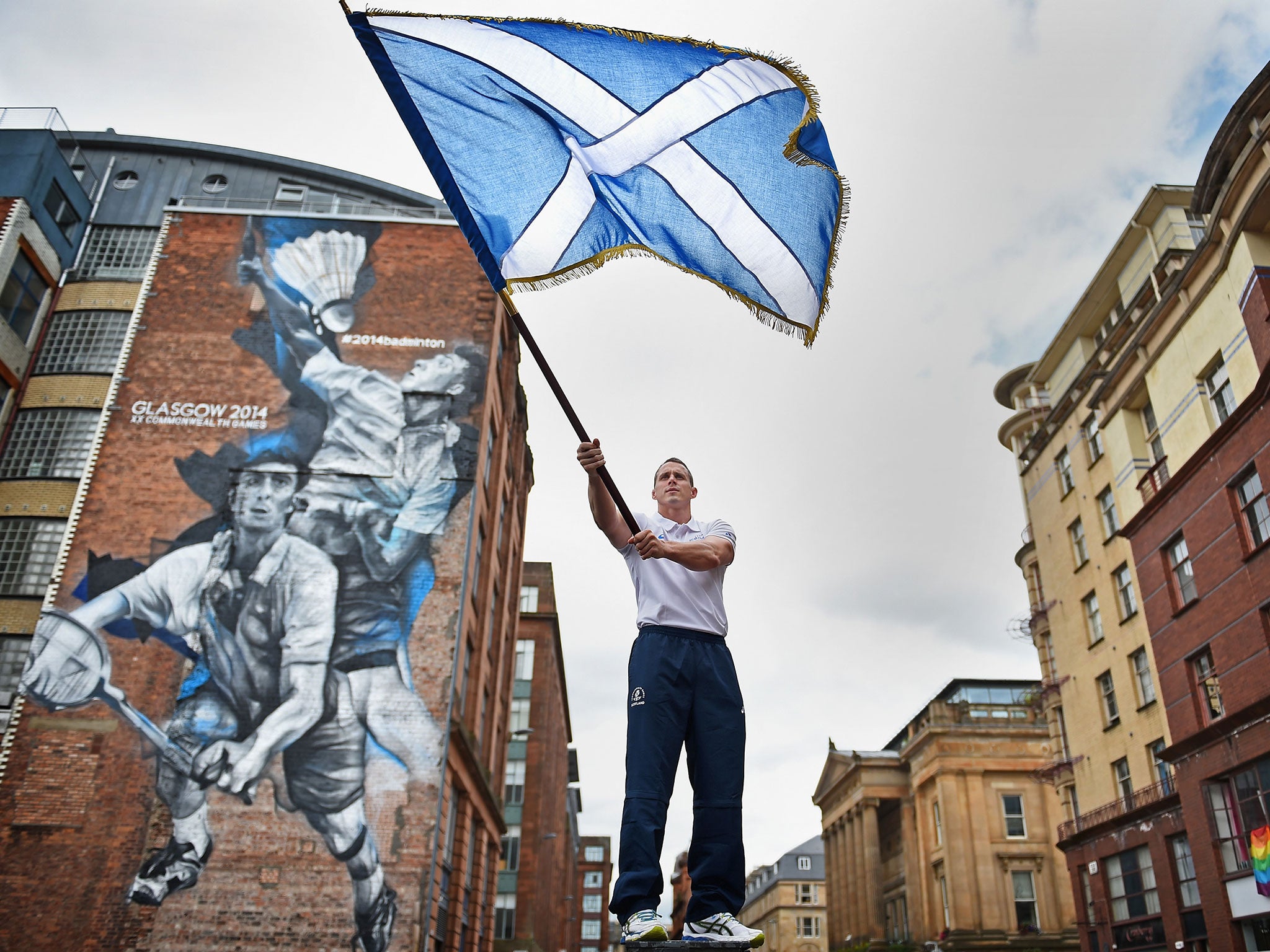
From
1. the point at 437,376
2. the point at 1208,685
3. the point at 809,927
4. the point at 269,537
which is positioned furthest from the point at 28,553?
the point at 809,927

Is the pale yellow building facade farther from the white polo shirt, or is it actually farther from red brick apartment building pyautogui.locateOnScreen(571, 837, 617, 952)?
the white polo shirt

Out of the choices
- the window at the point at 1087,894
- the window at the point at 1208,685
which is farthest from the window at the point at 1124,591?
the window at the point at 1087,894

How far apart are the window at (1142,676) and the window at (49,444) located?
109 feet

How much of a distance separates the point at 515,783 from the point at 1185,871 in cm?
3423

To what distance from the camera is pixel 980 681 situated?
6431cm

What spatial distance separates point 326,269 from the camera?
101 ft

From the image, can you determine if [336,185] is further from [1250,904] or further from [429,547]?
[1250,904]

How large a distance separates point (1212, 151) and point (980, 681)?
48154 mm

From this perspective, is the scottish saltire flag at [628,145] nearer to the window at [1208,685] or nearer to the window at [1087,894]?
the window at [1208,685]

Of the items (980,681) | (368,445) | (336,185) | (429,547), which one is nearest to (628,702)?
(429,547)

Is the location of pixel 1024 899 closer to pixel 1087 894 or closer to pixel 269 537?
pixel 1087 894

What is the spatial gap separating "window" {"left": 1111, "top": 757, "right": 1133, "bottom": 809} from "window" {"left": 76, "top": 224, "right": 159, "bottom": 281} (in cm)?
3636

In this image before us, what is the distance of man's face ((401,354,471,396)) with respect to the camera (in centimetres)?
2914

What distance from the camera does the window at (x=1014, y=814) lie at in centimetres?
5478
